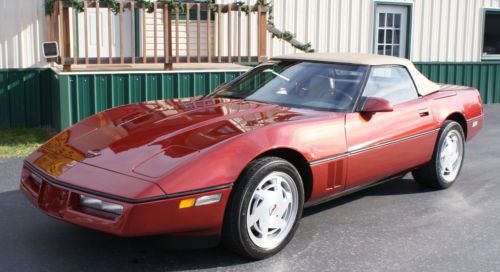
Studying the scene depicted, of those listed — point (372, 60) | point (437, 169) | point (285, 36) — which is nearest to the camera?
point (372, 60)

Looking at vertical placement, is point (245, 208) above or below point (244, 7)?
below

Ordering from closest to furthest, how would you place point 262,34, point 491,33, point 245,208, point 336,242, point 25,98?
point 245,208, point 336,242, point 25,98, point 262,34, point 491,33

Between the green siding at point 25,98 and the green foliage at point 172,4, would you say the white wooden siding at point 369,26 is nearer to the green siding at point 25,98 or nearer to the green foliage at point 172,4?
the green foliage at point 172,4

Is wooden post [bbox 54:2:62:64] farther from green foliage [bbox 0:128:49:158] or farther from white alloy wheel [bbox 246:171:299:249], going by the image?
white alloy wheel [bbox 246:171:299:249]

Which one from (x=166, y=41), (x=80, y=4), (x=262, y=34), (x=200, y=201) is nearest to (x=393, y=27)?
(x=262, y=34)

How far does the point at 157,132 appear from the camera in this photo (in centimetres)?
431

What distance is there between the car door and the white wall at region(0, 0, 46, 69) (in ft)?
19.6

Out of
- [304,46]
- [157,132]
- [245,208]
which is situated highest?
[304,46]

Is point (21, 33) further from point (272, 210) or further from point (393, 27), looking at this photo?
point (393, 27)

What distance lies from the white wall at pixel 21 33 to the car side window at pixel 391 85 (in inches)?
235

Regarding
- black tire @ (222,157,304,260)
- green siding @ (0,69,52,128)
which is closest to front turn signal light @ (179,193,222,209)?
black tire @ (222,157,304,260)

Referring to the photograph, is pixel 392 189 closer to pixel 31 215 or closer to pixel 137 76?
pixel 31 215

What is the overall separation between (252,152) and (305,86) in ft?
4.53

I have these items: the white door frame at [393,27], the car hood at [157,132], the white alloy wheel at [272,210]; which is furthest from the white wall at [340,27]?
the white alloy wheel at [272,210]
